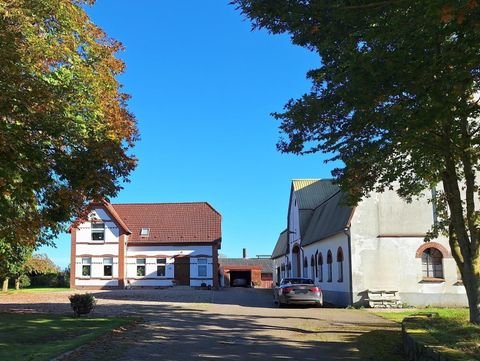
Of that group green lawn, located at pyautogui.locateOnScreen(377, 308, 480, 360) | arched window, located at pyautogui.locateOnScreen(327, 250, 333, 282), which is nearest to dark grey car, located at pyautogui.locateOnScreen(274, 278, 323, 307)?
arched window, located at pyautogui.locateOnScreen(327, 250, 333, 282)

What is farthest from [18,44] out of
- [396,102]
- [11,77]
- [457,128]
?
[457,128]

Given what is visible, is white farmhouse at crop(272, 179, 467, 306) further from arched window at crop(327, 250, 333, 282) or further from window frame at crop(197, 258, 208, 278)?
window frame at crop(197, 258, 208, 278)

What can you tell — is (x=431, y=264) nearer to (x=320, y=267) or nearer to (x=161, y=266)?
(x=320, y=267)

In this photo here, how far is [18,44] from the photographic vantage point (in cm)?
1058

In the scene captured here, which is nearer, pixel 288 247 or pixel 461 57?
pixel 461 57

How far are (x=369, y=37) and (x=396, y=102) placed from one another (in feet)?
5.31

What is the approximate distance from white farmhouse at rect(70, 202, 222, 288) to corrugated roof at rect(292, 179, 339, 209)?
369 inches

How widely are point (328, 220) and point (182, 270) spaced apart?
72.2 feet

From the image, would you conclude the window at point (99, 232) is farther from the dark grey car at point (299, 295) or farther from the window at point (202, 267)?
the dark grey car at point (299, 295)

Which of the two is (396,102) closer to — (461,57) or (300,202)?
(461,57)

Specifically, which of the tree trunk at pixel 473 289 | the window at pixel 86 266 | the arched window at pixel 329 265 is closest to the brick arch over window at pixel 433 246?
the arched window at pixel 329 265

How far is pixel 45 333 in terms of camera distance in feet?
49.6

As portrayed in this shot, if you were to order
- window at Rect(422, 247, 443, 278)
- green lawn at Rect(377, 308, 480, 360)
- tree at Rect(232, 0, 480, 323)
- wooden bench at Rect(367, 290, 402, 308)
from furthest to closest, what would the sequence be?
window at Rect(422, 247, 443, 278), wooden bench at Rect(367, 290, 402, 308), green lawn at Rect(377, 308, 480, 360), tree at Rect(232, 0, 480, 323)

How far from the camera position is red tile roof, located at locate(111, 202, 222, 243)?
A: 5412 cm
